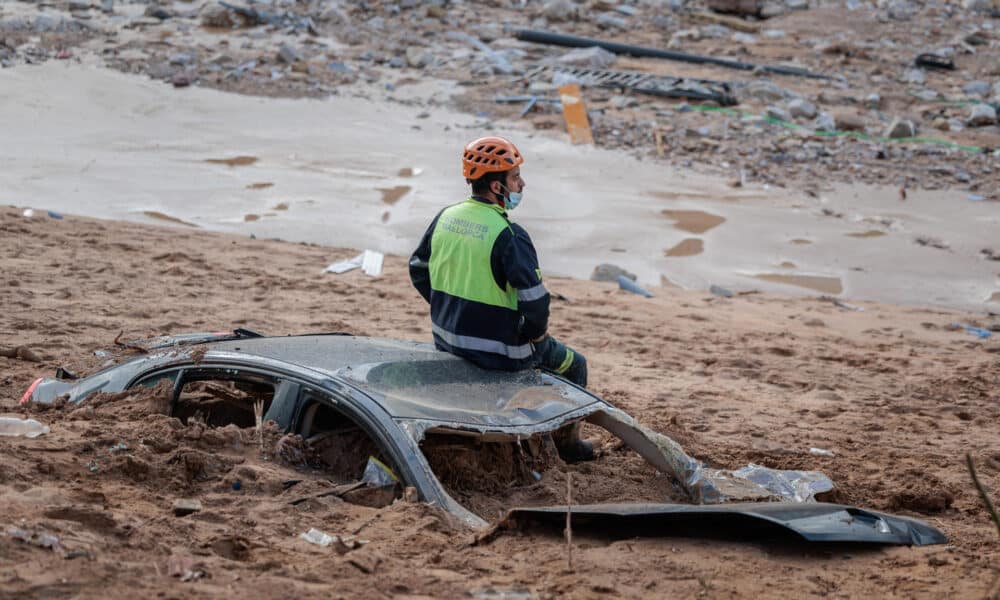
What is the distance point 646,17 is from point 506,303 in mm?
20975

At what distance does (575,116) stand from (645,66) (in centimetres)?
475

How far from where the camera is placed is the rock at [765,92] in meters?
19.0

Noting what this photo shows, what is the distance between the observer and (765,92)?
753 inches

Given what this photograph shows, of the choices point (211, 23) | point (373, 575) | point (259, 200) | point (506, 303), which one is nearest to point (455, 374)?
point (506, 303)

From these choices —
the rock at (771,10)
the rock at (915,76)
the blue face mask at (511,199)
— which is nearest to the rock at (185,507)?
the blue face mask at (511,199)

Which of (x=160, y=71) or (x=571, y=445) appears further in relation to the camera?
(x=160, y=71)

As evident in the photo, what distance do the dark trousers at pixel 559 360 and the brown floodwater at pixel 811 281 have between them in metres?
6.24

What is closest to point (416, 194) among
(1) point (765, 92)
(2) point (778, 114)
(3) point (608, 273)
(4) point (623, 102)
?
(3) point (608, 273)

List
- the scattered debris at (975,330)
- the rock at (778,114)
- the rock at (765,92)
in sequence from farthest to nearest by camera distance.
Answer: the rock at (765,92), the rock at (778,114), the scattered debris at (975,330)

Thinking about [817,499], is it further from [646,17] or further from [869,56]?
[646,17]

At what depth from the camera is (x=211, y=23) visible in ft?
66.4

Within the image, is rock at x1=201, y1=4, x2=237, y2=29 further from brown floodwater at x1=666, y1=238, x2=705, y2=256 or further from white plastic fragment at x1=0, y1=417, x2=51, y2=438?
white plastic fragment at x1=0, y1=417, x2=51, y2=438

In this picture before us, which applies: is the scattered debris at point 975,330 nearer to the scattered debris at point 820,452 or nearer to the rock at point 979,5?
the scattered debris at point 820,452

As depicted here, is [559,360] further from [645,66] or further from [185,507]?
[645,66]
